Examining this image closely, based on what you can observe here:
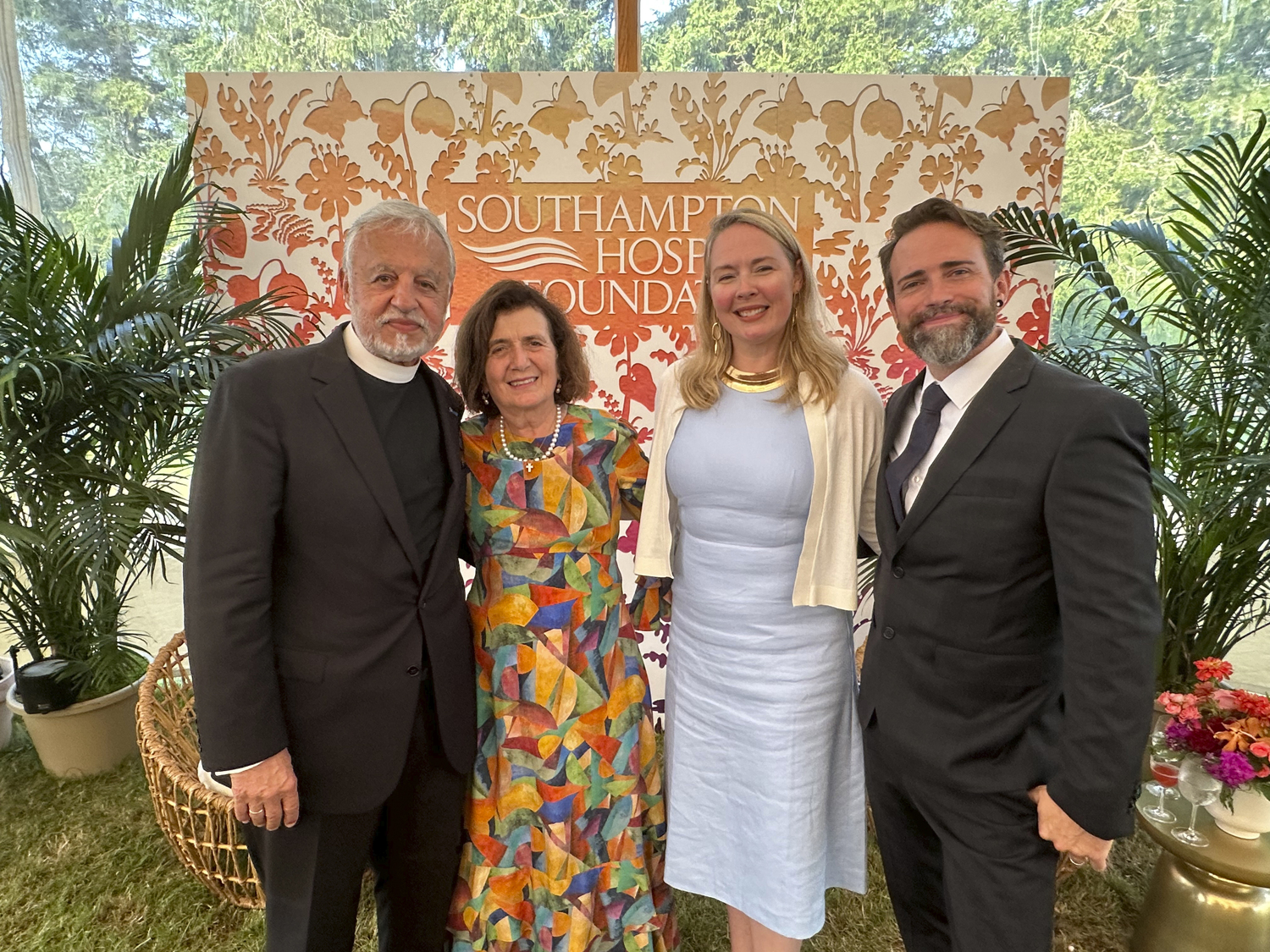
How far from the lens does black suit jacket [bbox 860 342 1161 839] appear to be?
128cm

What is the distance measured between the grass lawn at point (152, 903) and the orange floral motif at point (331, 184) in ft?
8.31

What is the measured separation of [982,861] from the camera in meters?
1.50

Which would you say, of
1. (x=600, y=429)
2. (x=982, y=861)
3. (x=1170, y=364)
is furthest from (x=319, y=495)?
(x=1170, y=364)

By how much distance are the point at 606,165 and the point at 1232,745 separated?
283 centimetres

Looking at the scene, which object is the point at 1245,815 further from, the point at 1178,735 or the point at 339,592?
the point at 339,592

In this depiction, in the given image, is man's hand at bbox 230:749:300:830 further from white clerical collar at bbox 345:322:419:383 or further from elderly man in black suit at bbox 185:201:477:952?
white clerical collar at bbox 345:322:419:383

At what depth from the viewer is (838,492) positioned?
1.78 meters

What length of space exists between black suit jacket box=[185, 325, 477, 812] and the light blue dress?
2.04 ft

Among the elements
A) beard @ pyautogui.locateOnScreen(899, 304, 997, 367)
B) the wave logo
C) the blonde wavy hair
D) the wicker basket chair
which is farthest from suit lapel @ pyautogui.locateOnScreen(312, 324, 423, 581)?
the wave logo

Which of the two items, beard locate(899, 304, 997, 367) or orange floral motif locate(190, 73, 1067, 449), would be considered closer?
beard locate(899, 304, 997, 367)

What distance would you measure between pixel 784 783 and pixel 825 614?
41 cm

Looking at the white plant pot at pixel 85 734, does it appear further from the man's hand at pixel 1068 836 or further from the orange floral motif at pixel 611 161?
the man's hand at pixel 1068 836

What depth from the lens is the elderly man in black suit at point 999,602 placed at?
1.29 meters

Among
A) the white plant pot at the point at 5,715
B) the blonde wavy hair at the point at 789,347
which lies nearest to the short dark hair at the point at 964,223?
the blonde wavy hair at the point at 789,347
